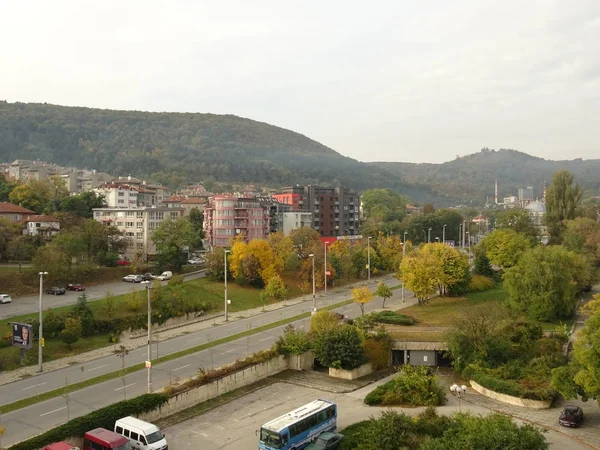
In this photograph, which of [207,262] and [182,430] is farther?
[207,262]

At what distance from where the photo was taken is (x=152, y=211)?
74.2 meters

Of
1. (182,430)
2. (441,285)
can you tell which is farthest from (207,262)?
(182,430)

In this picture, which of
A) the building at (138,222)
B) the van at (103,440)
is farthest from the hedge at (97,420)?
the building at (138,222)

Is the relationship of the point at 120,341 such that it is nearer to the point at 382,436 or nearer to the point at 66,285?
the point at 66,285

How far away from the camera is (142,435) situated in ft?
72.1

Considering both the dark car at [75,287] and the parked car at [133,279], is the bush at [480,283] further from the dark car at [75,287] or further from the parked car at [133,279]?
the dark car at [75,287]

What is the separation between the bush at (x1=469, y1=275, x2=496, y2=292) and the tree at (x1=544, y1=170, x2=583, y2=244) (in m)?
28.3

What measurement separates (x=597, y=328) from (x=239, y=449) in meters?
17.5

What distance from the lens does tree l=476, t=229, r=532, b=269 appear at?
218 ft

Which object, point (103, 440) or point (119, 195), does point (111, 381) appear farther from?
point (119, 195)

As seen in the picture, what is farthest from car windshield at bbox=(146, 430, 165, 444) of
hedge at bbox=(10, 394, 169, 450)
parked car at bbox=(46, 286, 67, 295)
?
parked car at bbox=(46, 286, 67, 295)

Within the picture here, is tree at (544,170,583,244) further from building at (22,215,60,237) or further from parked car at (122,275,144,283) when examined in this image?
building at (22,215,60,237)

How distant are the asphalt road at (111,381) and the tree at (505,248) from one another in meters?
32.8

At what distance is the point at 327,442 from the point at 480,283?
44.5 metres
